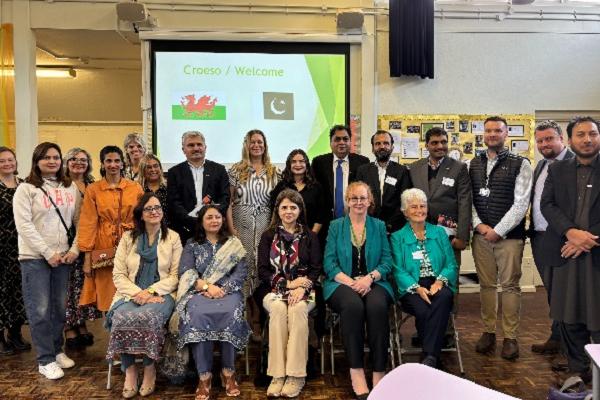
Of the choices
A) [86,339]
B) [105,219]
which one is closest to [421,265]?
[105,219]

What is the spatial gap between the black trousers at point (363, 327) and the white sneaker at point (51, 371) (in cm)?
194

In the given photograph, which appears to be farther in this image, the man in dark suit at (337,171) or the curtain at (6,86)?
the curtain at (6,86)

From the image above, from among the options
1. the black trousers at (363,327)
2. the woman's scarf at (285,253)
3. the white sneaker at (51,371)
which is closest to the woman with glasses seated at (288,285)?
the woman's scarf at (285,253)

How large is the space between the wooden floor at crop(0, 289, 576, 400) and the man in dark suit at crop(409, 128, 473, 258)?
886 mm

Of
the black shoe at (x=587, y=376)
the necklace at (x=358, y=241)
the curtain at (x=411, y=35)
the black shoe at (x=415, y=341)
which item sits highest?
the curtain at (x=411, y=35)

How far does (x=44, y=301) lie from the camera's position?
11.0 feet

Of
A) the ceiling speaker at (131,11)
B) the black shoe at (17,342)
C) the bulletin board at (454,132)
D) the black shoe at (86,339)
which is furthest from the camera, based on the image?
the bulletin board at (454,132)

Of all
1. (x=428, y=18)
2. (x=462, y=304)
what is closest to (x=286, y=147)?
(x=428, y=18)

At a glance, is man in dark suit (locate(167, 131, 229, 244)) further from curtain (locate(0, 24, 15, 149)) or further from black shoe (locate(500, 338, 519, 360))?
curtain (locate(0, 24, 15, 149))

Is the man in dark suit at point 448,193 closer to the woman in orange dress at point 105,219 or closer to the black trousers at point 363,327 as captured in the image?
the black trousers at point 363,327

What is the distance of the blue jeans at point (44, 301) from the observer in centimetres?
335

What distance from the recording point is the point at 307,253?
134 inches

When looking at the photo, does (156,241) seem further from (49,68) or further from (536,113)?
(49,68)

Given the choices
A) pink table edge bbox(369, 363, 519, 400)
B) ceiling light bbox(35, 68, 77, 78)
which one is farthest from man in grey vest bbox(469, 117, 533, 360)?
ceiling light bbox(35, 68, 77, 78)
